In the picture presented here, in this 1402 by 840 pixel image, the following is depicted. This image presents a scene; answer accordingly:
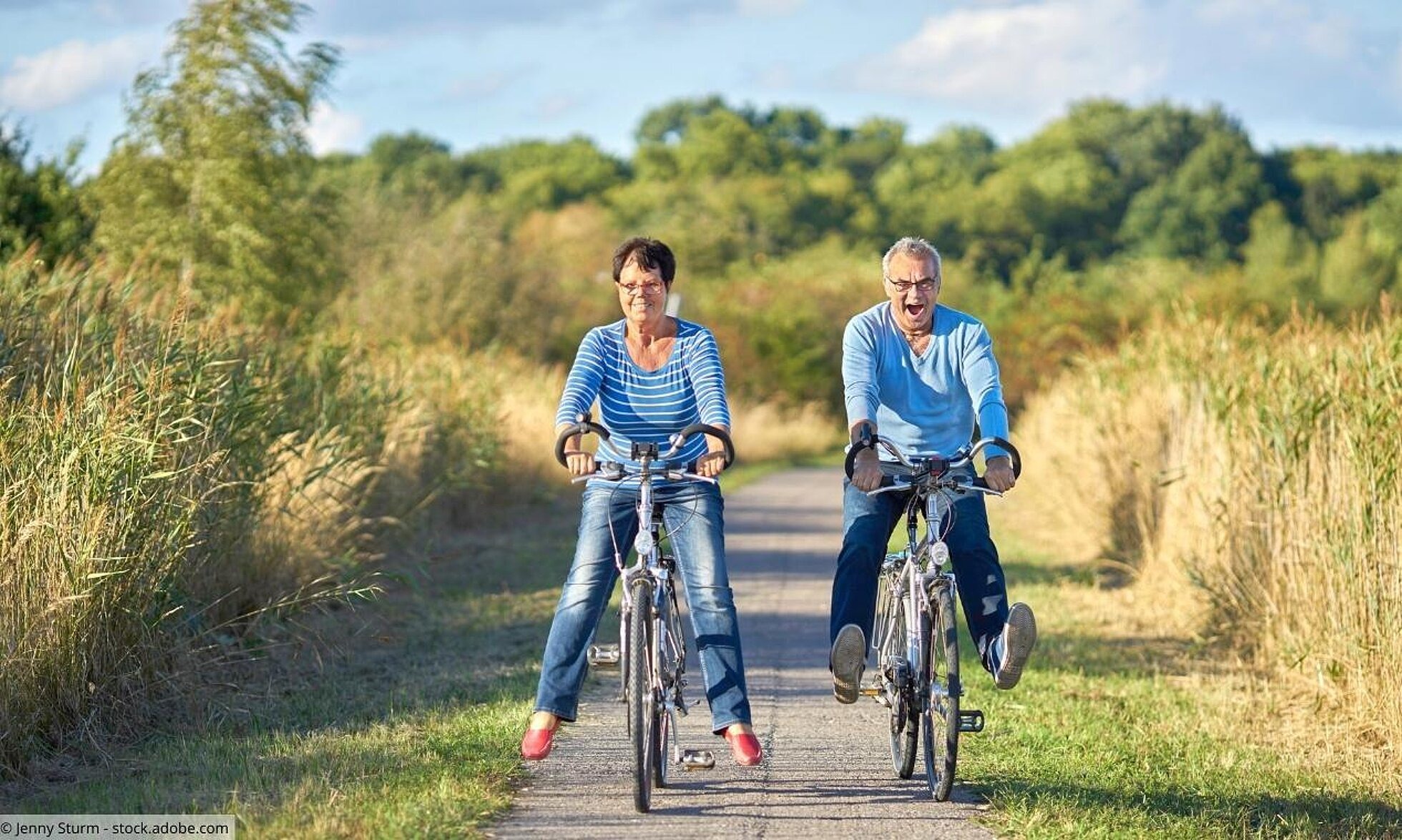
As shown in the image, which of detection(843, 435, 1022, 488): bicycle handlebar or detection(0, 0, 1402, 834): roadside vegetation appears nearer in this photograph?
detection(843, 435, 1022, 488): bicycle handlebar

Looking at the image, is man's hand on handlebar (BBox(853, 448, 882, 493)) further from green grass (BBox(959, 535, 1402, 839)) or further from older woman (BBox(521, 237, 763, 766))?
green grass (BBox(959, 535, 1402, 839))

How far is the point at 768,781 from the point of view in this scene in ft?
23.3

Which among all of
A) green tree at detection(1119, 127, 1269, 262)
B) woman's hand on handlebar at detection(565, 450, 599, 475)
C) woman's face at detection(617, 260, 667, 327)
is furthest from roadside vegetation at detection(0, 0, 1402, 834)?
green tree at detection(1119, 127, 1269, 262)

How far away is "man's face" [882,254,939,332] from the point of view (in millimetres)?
7035

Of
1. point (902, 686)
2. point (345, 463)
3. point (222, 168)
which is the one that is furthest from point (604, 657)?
point (222, 168)

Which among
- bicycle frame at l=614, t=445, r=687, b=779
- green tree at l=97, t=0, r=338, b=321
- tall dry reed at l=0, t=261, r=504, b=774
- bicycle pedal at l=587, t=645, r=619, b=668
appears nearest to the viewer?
bicycle frame at l=614, t=445, r=687, b=779

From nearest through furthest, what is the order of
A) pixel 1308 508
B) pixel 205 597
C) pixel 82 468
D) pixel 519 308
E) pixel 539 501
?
pixel 82 468, pixel 205 597, pixel 1308 508, pixel 539 501, pixel 519 308

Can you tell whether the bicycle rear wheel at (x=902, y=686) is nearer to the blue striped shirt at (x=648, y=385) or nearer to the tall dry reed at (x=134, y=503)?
the blue striped shirt at (x=648, y=385)

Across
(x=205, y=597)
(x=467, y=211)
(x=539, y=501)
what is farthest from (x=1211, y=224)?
(x=205, y=597)

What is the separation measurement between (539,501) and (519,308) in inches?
497

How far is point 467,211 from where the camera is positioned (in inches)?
1380

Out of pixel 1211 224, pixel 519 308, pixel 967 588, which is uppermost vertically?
pixel 1211 224

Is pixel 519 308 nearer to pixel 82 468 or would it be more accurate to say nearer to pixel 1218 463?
pixel 1218 463

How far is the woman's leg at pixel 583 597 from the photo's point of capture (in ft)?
22.4
